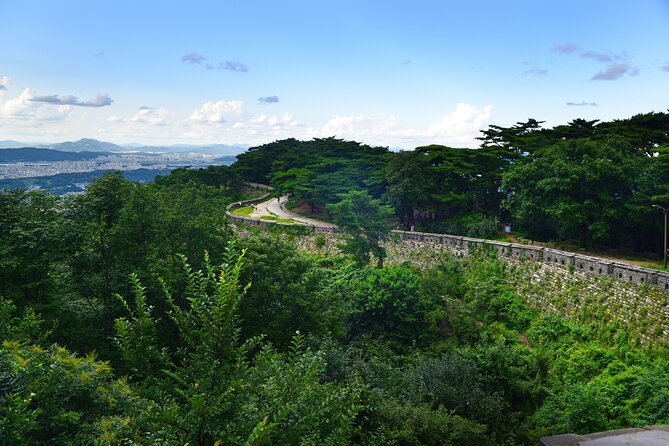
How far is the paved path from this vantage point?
30405 millimetres

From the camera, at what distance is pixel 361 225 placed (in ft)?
68.5

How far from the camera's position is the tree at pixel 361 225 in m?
20.7

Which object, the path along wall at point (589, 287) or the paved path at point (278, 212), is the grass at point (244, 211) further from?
the path along wall at point (589, 287)

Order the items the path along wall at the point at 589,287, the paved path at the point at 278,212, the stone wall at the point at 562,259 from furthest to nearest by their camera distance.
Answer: the paved path at the point at 278,212 → the stone wall at the point at 562,259 → the path along wall at the point at 589,287

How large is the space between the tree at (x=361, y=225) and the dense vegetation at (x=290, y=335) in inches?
3.9

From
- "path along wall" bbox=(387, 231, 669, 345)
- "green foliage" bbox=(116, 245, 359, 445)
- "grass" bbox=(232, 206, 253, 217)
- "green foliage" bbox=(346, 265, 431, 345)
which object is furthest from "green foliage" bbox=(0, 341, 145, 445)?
"grass" bbox=(232, 206, 253, 217)

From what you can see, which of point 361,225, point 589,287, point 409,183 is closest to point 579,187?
point 589,287

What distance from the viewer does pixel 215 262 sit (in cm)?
1373

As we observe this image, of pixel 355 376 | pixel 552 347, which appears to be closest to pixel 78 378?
pixel 355 376

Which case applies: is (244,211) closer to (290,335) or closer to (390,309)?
(390,309)

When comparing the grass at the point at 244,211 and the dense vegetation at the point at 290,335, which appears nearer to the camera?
the dense vegetation at the point at 290,335

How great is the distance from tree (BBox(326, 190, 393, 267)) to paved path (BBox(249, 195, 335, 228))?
8.51 metres

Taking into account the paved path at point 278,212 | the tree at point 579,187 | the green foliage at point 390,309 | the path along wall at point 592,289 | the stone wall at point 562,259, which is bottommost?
the green foliage at point 390,309

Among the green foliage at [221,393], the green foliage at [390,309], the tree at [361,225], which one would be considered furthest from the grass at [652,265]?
the green foliage at [221,393]
